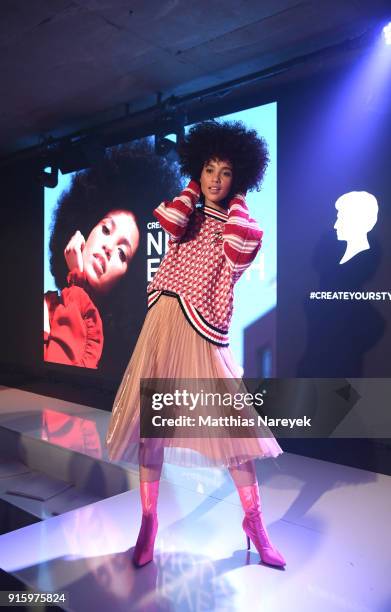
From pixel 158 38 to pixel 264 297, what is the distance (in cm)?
176

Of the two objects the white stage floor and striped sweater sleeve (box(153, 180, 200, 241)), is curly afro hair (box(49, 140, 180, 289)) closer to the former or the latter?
striped sweater sleeve (box(153, 180, 200, 241))

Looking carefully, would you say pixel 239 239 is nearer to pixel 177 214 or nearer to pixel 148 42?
pixel 177 214

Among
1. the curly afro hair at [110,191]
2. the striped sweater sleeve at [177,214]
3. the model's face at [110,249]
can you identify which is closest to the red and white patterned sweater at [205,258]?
the striped sweater sleeve at [177,214]

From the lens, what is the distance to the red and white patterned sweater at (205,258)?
1616mm

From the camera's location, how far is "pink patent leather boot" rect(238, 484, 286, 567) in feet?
5.38

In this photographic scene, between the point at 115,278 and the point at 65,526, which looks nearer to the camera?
the point at 65,526

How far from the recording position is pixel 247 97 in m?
3.69

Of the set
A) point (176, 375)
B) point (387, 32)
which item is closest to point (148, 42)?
point (387, 32)

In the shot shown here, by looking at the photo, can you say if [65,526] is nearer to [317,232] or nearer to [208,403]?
[208,403]

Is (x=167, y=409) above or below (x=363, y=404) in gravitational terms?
above

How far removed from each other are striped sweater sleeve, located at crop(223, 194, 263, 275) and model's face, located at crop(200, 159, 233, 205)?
113mm

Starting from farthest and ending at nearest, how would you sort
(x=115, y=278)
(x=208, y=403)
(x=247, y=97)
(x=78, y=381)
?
(x=78, y=381)
(x=115, y=278)
(x=247, y=97)
(x=208, y=403)

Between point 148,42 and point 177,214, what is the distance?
193cm

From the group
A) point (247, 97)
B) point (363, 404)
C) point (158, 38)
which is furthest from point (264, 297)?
point (158, 38)
